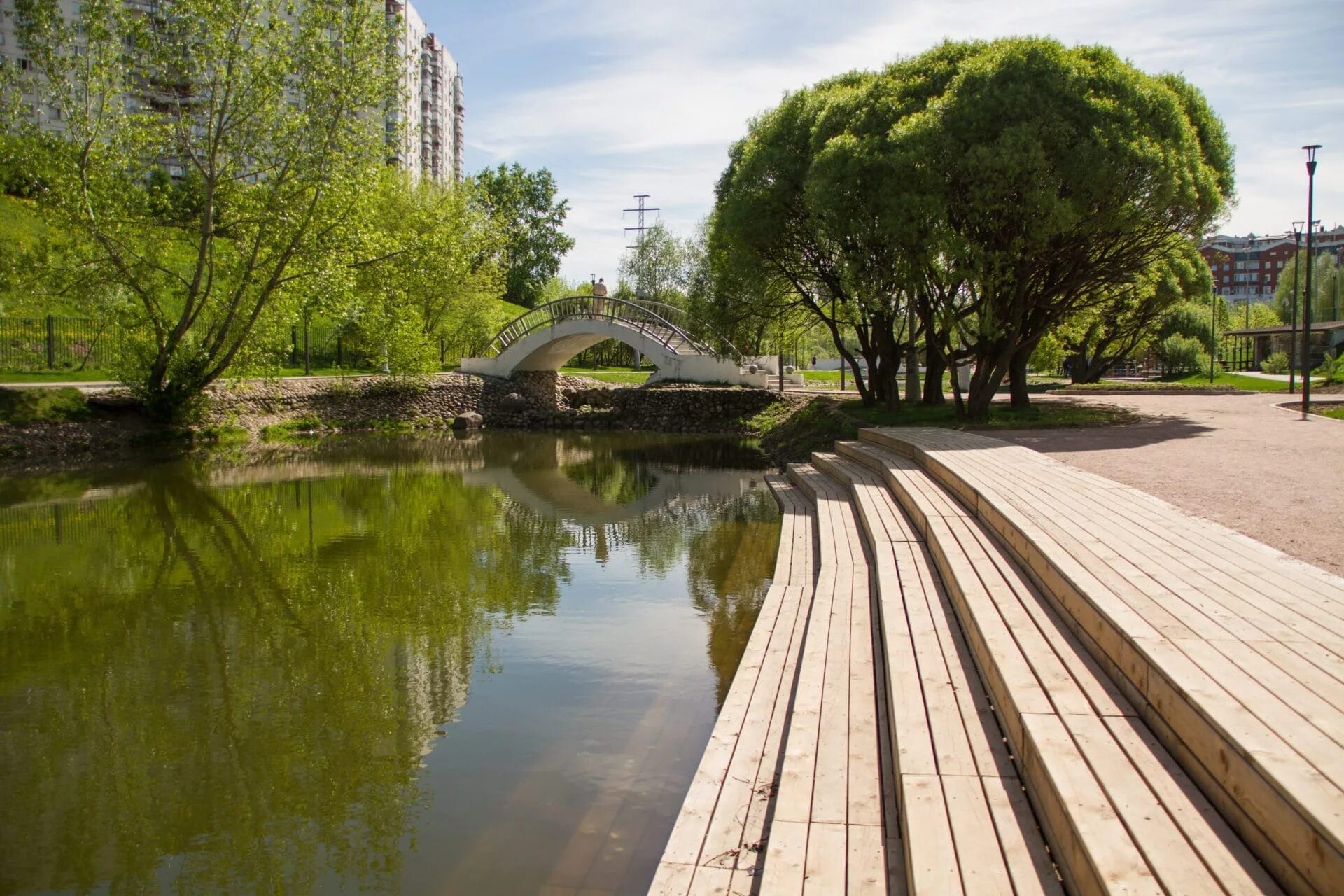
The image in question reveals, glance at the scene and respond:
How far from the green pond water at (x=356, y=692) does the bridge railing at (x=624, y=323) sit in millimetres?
23513

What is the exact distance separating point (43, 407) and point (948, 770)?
25763 millimetres

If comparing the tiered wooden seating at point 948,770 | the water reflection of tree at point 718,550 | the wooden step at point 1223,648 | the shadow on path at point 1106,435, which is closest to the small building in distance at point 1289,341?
the shadow on path at point 1106,435

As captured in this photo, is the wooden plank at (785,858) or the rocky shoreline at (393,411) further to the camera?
the rocky shoreline at (393,411)

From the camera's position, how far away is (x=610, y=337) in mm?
40500

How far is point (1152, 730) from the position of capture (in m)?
4.12

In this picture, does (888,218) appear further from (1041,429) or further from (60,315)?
(60,315)

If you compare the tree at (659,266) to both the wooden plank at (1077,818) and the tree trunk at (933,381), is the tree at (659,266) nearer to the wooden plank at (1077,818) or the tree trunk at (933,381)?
the tree trunk at (933,381)

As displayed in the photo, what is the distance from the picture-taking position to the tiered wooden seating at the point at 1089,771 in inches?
121

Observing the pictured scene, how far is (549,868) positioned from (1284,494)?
25.7 feet

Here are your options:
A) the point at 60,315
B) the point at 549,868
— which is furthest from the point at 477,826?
the point at 60,315

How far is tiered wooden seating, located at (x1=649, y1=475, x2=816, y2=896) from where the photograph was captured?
412cm

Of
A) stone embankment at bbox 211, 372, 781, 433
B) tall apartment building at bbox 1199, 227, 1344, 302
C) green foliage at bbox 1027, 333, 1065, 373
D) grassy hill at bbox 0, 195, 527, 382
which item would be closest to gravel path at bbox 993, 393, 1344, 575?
green foliage at bbox 1027, 333, 1065, 373

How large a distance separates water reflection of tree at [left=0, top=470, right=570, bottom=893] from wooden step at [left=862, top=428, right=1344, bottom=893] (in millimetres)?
3621

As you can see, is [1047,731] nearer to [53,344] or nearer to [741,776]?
[741,776]
